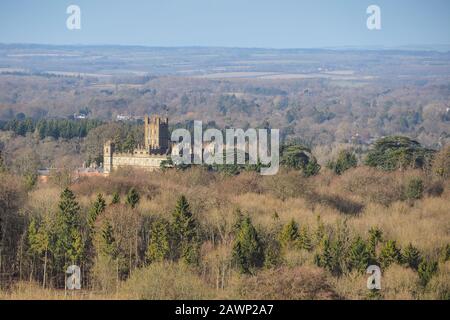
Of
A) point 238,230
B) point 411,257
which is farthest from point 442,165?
point 411,257

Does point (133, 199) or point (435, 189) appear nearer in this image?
point (133, 199)

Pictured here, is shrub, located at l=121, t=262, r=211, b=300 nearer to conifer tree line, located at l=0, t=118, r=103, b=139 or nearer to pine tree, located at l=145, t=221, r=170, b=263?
pine tree, located at l=145, t=221, r=170, b=263

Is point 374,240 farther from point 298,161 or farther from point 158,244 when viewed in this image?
point 298,161

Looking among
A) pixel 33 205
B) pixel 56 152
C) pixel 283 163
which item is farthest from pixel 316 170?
pixel 56 152

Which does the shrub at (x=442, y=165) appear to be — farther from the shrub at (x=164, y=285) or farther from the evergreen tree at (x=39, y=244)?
the shrub at (x=164, y=285)

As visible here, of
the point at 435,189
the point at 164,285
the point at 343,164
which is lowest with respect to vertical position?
the point at 435,189
